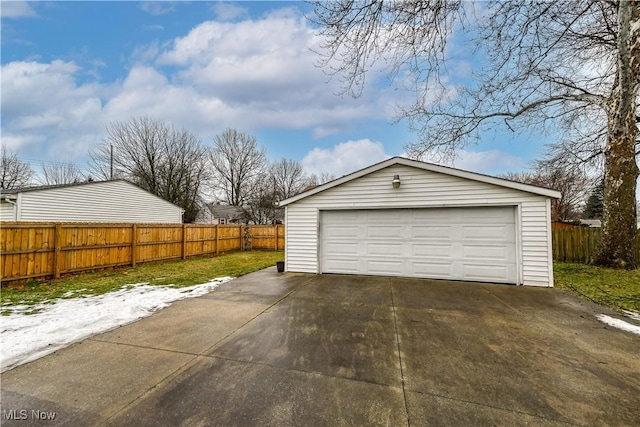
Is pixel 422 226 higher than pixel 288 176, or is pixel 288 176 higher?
pixel 288 176

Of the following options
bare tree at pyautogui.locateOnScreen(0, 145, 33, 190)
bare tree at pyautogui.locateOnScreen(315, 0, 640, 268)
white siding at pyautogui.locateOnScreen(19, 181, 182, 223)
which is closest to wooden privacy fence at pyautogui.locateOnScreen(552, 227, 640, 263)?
bare tree at pyautogui.locateOnScreen(315, 0, 640, 268)

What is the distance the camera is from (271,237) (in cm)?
1642

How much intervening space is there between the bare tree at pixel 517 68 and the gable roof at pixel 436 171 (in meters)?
1.35

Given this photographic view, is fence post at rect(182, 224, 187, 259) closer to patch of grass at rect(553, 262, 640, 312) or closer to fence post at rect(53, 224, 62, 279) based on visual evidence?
fence post at rect(53, 224, 62, 279)

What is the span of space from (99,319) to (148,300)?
1.11 metres

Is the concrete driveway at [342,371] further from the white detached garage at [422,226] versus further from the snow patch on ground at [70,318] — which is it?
the white detached garage at [422,226]

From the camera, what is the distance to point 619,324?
3.96 m

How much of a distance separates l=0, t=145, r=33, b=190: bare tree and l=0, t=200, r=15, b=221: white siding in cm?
1834

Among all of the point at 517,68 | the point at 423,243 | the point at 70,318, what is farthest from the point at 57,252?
the point at 517,68

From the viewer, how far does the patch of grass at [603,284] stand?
513 centimetres

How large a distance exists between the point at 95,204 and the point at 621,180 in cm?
2155

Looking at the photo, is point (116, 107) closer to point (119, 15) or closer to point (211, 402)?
point (119, 15)


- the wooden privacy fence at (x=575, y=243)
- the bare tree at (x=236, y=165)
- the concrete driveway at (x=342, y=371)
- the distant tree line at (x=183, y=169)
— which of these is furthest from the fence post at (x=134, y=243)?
the bare tree at (x=236, y=165)

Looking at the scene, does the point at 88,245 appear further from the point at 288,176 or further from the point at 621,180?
the point at 288,176
